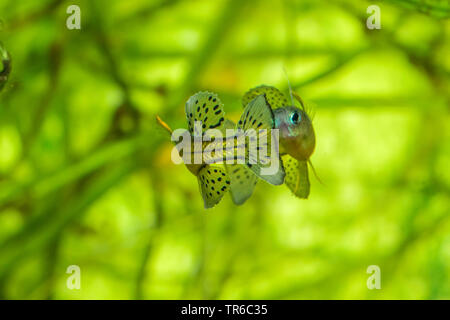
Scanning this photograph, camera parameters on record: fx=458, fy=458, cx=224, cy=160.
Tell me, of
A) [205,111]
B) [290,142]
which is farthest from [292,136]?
[205,111]

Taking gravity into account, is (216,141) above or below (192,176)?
below

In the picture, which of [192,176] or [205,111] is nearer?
[205,111]

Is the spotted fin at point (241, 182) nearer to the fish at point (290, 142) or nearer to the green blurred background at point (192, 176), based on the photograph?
the fish at point (290, 142)

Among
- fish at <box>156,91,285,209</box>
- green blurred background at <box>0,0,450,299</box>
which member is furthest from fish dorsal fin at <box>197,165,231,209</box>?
green blurred background at <box>0,0,450,299</box>

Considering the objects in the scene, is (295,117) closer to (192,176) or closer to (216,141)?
(216,141)

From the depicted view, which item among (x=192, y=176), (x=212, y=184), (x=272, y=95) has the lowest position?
(x=212, y=184)

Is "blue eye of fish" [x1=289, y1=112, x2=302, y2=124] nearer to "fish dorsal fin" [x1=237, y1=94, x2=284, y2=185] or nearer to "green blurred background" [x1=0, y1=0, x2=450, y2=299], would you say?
"fish dorsal fin" [x1=237, y1=94, x2=284, y2=185]

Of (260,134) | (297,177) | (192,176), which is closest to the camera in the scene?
(260,134)
